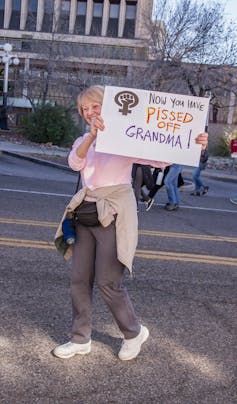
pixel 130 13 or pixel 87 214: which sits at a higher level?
pixel 130 13

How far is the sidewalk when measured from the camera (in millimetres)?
19447

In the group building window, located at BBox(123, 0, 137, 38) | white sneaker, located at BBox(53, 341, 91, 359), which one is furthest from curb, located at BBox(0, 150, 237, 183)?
building window, located at BBox(123, 0, 137, 38)

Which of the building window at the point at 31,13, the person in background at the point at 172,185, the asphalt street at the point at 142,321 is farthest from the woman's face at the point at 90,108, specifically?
the building window at the point at 31,13

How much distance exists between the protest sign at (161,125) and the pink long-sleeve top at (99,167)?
0.35 feet

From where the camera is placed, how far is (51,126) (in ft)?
84.4

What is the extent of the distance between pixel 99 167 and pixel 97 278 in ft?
2.39

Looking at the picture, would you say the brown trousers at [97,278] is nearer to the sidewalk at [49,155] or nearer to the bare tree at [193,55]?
the sidewalk at [49,155]

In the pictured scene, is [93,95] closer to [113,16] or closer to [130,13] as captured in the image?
[130,13]

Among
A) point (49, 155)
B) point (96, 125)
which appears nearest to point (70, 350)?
point (96, 125)

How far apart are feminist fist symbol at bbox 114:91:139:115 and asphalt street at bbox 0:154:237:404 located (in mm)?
1713

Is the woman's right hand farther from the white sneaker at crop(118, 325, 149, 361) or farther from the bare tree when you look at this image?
the bare tree

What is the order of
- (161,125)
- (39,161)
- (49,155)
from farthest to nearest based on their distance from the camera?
(49,155)
(39,161)
(161,125)

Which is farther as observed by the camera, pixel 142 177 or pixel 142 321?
pixel 142 177

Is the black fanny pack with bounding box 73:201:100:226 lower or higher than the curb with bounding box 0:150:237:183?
higher
